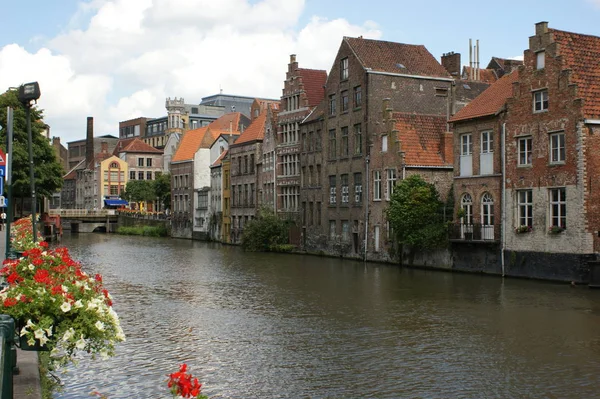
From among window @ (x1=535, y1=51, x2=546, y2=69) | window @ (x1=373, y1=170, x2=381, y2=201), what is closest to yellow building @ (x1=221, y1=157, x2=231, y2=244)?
window @ (x1=373, y1=170, x2=381, y2=201)

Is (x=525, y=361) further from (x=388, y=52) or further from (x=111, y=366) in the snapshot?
(x=388, y=52)

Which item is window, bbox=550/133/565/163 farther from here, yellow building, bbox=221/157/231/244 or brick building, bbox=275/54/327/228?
yellow building, bbox=221/157/231/244

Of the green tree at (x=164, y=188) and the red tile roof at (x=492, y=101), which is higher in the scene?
the red tile roof at (x=492, y=101)

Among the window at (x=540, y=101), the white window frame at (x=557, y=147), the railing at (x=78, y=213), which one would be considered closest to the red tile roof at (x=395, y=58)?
the window at (x=540, y=101)

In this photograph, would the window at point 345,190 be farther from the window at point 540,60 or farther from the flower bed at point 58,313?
the flower bed at point 58,313

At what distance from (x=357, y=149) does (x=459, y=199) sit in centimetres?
1141

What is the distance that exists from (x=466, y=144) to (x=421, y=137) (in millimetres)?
5946

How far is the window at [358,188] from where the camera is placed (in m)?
50.4

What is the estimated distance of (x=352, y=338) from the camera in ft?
69.5

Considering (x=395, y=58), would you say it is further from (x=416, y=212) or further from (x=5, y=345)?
(x=5, y=345)

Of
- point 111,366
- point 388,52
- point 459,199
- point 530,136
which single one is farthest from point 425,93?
point 111,366

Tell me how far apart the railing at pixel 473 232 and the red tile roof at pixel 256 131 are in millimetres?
31033

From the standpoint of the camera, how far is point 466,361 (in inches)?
719

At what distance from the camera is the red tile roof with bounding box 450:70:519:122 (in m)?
38.6
